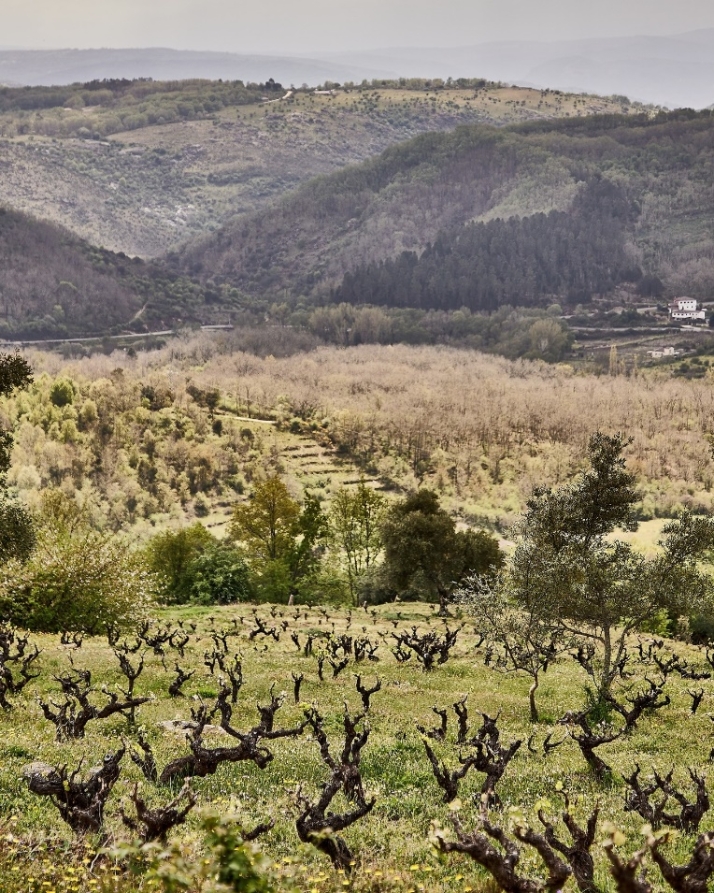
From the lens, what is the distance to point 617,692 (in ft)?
104

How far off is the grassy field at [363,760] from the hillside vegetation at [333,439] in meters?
74.0

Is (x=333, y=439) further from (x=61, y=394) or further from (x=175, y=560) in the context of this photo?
(x=175, y=560)

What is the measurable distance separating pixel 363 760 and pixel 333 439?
135312 millimetres

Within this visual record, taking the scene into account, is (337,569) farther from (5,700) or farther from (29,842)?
(29,842)

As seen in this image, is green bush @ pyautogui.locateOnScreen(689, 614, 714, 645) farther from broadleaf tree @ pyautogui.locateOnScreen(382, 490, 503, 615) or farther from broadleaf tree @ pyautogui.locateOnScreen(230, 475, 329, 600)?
broadleaf tree @ pyautogui.locateOnScreen(230, 475, 329, 600)

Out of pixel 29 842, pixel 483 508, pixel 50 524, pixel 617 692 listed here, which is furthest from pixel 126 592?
pixel 483 508

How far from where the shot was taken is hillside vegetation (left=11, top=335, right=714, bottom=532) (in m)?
124

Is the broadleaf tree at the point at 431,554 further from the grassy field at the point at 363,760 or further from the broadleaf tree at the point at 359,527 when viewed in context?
the grassy field at the point at 363,760

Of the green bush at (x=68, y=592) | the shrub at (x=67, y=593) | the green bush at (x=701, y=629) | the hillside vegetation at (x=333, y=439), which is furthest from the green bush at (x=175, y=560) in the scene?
the green bush at (x=701, y=629)

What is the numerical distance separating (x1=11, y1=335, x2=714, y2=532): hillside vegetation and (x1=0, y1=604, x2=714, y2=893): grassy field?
74.0 meters

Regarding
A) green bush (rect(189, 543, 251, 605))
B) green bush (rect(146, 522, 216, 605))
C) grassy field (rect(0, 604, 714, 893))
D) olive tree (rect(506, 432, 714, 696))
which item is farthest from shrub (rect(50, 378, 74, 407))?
olive tree (rect(506, 432, 714, 696))

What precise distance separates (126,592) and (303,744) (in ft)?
95.0

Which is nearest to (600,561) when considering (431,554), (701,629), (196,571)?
(701,629)

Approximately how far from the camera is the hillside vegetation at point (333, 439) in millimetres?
123750
